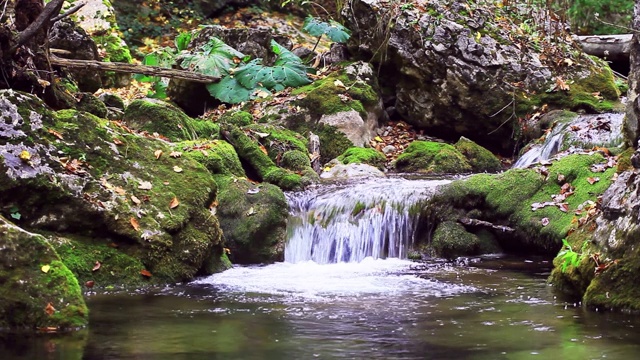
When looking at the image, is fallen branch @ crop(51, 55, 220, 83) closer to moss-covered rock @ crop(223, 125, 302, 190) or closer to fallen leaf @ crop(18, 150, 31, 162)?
moss-covered rock @ crop(223, 125, 302, 190)

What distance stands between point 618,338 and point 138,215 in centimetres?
421

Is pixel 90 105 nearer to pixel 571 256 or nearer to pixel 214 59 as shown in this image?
pixel 214 59

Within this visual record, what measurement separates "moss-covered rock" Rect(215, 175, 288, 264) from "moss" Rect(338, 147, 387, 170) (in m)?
3.02

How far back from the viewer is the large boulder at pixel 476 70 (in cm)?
1298

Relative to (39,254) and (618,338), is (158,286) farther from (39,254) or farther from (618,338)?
(618,338)

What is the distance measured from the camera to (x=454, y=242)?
28.7 feet

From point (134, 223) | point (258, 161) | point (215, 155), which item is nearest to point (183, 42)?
point (258, 161)

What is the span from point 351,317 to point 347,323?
0.20m

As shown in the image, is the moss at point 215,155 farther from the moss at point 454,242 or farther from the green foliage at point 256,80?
the green foliage at point 256,80

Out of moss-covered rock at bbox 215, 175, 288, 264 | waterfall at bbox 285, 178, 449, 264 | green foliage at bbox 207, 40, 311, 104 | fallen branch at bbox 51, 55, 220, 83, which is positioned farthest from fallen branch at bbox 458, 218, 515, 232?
green foliage at bbox 207, 40, 311, 104

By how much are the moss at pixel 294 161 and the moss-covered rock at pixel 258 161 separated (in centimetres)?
24

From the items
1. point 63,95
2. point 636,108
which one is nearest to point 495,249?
point 636,108

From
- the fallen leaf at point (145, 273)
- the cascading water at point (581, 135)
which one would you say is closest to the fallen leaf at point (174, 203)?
the fallen leaf at point (145, 273)

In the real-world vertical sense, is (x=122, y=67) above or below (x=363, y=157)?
above
